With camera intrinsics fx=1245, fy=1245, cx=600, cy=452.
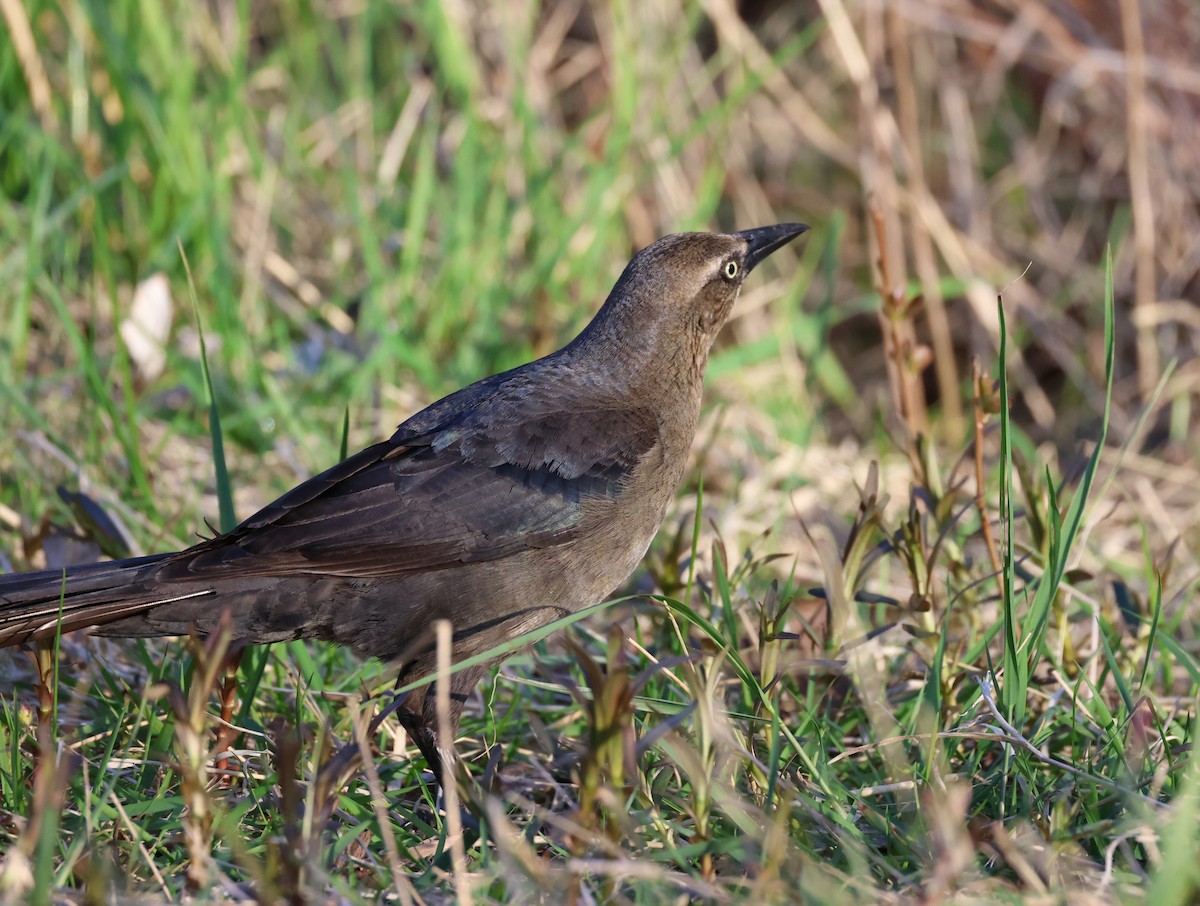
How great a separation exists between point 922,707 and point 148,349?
3466 mm

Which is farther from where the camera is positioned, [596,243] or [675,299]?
[596,243]

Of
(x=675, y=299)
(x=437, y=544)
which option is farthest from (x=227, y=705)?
(x=675, y=299)

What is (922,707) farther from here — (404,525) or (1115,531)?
(1115,531)

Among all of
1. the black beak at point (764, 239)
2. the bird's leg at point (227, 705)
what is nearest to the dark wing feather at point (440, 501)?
the bird's leg at point (227, 705)

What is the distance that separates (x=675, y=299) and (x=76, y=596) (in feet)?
6.07

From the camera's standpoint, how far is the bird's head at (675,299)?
366 centimetres

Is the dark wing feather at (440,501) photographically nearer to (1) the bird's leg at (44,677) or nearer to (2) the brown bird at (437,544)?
(2) the brown bird at (437,544)

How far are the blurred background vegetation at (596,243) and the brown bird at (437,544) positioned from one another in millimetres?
299

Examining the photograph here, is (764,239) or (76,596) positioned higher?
(76,596)

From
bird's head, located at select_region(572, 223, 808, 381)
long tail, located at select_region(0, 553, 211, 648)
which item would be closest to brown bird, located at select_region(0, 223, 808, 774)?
long tail, located at select_region(0, 553, 211, 648)

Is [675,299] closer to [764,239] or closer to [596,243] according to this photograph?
[764,239]

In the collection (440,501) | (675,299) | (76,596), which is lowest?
(440,501)

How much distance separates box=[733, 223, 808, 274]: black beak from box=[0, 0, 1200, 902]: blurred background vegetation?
1.25 ft

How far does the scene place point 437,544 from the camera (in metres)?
3.07
